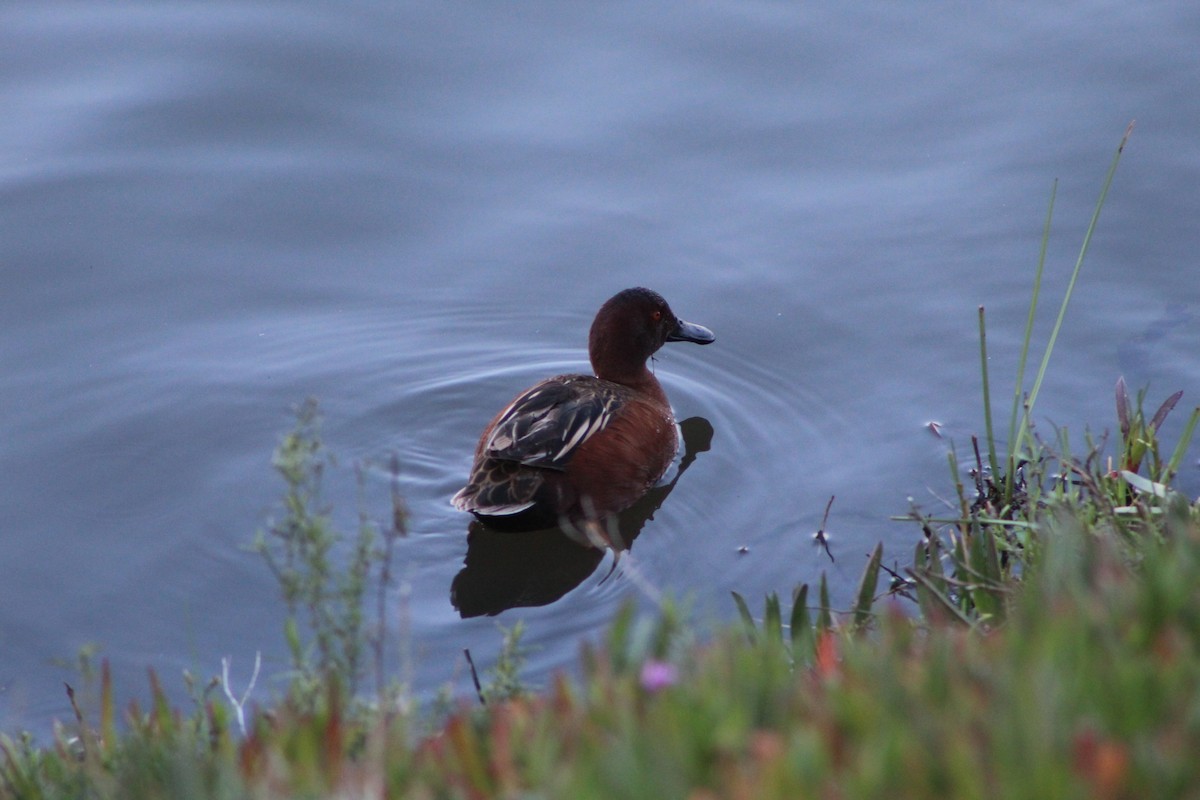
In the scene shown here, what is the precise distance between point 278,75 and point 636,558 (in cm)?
530

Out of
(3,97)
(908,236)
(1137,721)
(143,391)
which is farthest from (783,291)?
(1137,721)

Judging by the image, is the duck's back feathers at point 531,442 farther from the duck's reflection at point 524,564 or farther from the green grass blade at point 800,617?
the green grass blade at point 800,617

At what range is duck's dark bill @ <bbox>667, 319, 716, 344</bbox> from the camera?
8.43 metres

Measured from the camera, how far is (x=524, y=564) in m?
6.95

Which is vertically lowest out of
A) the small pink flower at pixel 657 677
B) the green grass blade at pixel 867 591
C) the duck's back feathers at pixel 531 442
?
the green grass blade at pixel 867 591

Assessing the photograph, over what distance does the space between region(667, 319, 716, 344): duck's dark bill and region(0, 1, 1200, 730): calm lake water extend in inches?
9.9

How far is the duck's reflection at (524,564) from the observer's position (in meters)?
6.55

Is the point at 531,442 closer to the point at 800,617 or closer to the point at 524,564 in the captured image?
the point at 524,564

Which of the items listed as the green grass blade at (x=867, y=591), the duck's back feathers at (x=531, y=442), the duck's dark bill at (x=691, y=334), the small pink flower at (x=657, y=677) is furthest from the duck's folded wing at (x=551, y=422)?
the small pink flower at (x=657, y=677)

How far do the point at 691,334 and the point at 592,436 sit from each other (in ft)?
4.02

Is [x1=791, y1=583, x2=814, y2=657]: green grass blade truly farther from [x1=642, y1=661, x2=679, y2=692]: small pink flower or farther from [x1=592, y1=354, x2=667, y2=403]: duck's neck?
[x1=592, y1=354, x2=667, y2=403]: duck's neck

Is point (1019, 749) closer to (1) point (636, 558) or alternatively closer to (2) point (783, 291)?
(1) point (636, 558)

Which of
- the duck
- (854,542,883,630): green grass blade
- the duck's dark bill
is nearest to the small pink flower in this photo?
(854,542,883,630): green grass blade

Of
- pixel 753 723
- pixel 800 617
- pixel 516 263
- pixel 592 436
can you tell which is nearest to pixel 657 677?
pixel 753 723
